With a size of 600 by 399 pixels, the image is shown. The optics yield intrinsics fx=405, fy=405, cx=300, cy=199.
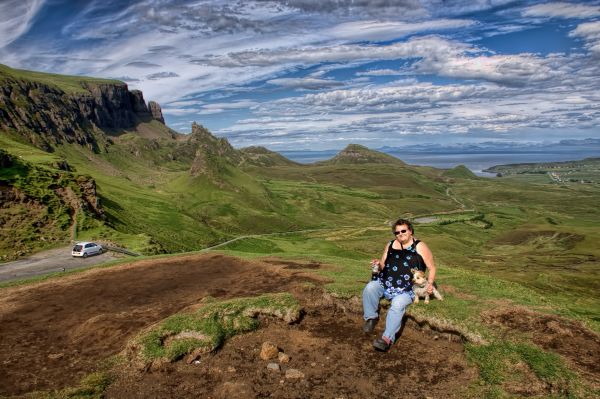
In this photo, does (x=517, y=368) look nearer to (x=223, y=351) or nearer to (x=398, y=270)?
(x=398, y=270)

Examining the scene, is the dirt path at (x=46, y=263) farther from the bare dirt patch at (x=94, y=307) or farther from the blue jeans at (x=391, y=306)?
the blue jeans at (x=391, y=306)

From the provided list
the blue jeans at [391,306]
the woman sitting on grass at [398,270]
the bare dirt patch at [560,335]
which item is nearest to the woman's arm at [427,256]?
the woman sitting on grass at [398,270]

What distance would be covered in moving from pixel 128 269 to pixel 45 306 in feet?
30.8

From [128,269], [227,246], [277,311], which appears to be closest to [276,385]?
[277,311]

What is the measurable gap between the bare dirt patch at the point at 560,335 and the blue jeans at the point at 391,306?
13.8 feet

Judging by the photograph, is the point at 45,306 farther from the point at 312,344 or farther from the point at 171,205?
the point at 171,205

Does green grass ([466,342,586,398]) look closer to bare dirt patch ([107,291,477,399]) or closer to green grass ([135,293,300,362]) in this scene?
bare dirt patch ([107,291,477,399])

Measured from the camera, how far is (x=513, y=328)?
675 inches

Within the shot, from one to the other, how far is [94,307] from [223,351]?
36.8 ft

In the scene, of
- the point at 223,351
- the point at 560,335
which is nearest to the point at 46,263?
the point at 223,351


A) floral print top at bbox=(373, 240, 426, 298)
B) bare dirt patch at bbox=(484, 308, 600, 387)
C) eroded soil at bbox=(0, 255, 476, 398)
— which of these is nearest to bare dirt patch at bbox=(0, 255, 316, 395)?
eroded soil at bbox=(0, 255, 476, 398)

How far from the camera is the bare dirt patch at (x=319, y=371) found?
45.7 ft

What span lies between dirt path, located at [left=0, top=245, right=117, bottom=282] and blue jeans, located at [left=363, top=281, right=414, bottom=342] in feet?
136

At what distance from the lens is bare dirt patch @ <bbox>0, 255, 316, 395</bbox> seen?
16.6 meters
